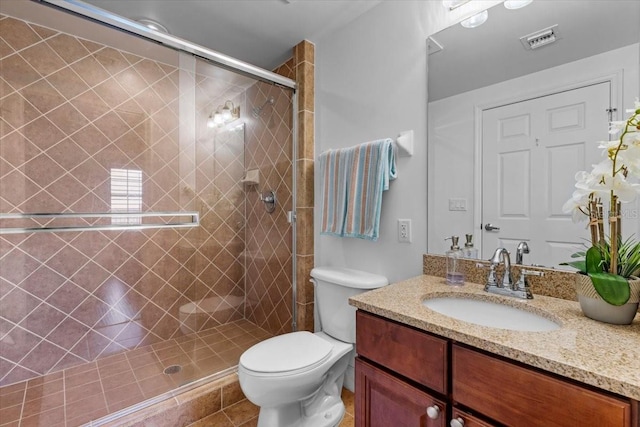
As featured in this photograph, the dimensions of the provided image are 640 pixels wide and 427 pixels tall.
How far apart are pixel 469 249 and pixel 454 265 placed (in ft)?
0.31

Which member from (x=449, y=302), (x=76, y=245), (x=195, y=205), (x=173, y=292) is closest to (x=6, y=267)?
(x=76, y=245)

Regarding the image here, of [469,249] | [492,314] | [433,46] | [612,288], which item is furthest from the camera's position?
[433,46]

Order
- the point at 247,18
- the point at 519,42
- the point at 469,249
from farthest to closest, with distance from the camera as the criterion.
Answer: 1. the point at 247,18
2. the point at 469,249
3. the point at 519,42

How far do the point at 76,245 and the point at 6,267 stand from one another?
338 millimetres

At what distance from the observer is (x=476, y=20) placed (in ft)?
4.29

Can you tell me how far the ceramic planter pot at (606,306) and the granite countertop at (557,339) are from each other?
2 centimetres

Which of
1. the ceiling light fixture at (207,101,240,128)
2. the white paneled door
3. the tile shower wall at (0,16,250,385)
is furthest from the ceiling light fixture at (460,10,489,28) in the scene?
the ceiling light fixture at (207,101,240,128)

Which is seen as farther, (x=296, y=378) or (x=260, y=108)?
(x=260, y=108)

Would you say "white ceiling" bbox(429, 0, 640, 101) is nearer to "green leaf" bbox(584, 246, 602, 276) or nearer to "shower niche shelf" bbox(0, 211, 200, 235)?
"green leaf" bbox(584, 246, 602, 276)

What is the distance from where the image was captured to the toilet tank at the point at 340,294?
1524 millimetres

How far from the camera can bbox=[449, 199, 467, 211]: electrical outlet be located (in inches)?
51.9

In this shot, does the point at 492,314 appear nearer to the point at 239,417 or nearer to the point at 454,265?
the point at 454,265

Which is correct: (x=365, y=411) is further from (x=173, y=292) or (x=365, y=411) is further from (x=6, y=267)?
(x=6, y=267)

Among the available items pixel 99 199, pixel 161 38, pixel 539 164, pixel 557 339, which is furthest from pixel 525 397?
pixel 99 199
